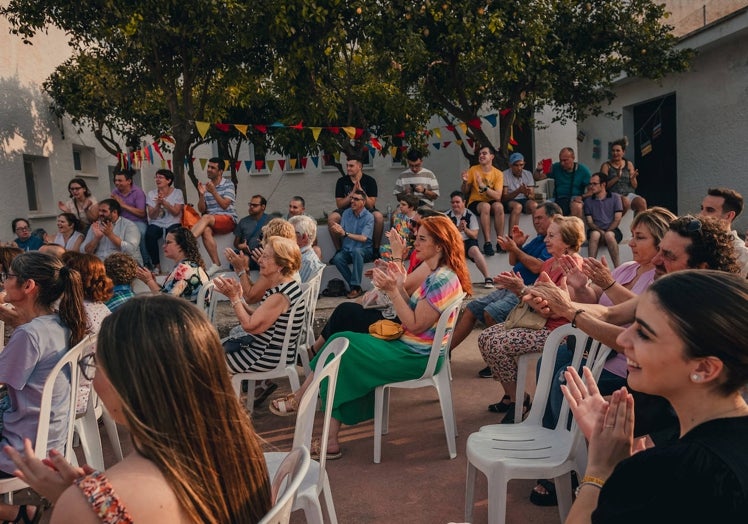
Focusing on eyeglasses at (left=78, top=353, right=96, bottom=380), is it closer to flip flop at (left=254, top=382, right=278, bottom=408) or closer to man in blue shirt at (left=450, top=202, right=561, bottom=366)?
flip flop at (left=254, top=382, right=278, bottom=408)

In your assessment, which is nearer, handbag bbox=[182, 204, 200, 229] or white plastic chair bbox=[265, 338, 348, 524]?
white plastic chair bbox=[265, 338, 348, 524]

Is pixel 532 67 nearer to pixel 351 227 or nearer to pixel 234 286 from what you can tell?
pixel 351 227

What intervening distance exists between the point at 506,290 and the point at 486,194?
3.54 m

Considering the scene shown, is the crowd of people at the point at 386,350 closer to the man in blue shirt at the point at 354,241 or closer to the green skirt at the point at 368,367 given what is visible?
the green skirt at the point at 368,367

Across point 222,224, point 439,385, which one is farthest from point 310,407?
point 222,224

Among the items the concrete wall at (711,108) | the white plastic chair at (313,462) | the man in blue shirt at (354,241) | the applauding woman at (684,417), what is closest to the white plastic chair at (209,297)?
the white plastic chair at (313,462)

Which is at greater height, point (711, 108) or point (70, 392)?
point (711, 108)

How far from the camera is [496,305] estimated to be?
5047 millimetres

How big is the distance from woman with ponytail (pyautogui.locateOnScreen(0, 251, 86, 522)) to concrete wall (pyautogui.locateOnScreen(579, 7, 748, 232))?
10726 millimetres

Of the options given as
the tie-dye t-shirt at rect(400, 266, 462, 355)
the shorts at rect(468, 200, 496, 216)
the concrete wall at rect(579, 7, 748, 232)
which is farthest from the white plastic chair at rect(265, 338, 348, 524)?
the concrete wall at rect(579, 7, 748, 232)

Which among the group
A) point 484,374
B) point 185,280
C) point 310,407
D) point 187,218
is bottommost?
point 484,374

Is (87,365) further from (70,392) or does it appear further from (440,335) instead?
(440,335)

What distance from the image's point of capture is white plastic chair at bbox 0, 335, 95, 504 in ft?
8.97

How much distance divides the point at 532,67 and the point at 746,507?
9139 millimetres
